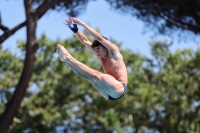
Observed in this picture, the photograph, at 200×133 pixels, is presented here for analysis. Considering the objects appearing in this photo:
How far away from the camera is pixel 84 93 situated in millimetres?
17500

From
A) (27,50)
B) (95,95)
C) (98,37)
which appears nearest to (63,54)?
(98,37)

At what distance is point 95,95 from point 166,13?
5.87m

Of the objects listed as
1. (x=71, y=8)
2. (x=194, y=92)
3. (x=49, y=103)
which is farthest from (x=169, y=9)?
(x=49, y=103)

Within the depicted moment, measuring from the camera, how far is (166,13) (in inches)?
490

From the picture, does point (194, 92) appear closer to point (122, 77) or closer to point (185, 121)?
point (185, 121)

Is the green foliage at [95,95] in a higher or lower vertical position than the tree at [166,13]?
lower

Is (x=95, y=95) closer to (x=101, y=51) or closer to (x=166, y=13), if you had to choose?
(x=166, y=13)

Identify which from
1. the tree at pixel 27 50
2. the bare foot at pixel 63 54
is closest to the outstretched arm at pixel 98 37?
the bare foot at pixel 63 54

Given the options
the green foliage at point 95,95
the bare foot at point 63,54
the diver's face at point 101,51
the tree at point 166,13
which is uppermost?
the bare foot at point 63,54

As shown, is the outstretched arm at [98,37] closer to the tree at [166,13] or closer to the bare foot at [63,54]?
the bare foot at [63,54]

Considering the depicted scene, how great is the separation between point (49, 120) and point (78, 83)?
1.71 m

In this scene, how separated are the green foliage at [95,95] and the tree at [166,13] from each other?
13.4 ft

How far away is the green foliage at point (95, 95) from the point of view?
1695 centimetres

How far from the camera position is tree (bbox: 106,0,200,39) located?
12.1m
